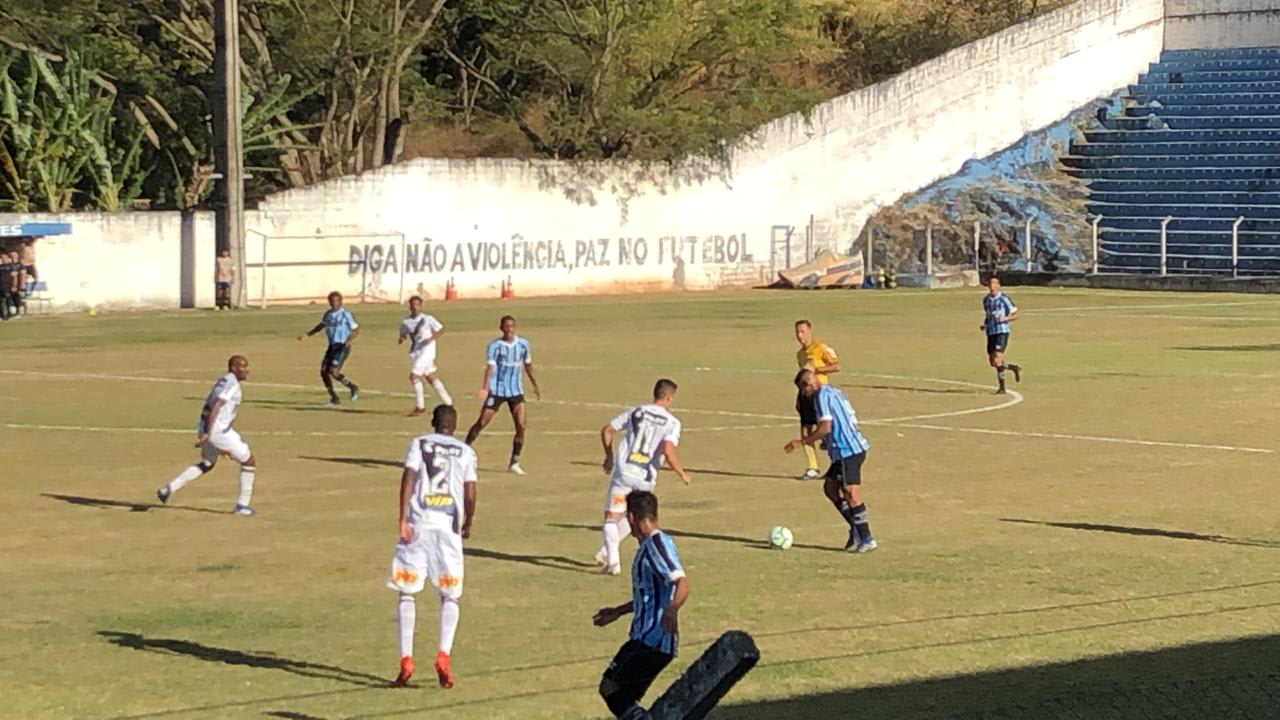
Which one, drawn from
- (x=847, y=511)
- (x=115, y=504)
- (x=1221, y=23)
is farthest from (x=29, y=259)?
(x=1221, y=23)

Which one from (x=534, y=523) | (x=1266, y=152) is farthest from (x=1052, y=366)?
(x=1266, y=152)

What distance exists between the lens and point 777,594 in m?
16.0

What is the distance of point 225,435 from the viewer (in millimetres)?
19875

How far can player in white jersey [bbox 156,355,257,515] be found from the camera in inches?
780

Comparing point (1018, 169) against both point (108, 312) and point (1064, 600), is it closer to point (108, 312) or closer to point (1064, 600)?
point (108, 312)

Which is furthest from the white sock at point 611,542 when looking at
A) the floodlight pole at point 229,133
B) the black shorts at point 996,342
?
the floodlight pole at point 229,133

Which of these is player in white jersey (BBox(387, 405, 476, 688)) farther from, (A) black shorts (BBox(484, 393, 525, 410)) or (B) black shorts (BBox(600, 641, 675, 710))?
(A) black shorts (BBox(484, 393, 525, 410))

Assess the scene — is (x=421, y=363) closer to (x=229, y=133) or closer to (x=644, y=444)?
(x=644, y=444)

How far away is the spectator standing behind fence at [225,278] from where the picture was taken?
5406cm

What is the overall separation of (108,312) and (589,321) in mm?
12898

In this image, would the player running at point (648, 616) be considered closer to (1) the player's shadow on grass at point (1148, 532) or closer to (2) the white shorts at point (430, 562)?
(2) the white shorts at point (430, 562)

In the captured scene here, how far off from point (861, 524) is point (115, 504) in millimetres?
7679

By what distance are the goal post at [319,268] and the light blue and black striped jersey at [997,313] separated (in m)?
27.4

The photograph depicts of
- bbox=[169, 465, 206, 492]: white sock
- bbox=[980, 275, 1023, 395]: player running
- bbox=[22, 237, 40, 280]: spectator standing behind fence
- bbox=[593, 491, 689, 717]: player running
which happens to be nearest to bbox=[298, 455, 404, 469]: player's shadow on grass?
bbox=[169, 465, 206, 492]: white sock
